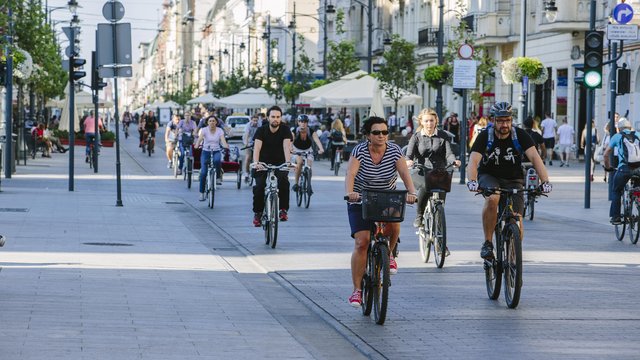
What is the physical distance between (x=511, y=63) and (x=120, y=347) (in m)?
39.0

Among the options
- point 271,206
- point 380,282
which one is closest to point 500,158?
point 380,282

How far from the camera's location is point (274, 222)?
1741cm

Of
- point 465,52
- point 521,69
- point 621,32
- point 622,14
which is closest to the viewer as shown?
point 621,32

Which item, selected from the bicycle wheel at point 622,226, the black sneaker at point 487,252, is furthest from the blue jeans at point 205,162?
the black sneaker at point 487,252

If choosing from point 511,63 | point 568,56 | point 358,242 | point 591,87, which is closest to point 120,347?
point 358,242

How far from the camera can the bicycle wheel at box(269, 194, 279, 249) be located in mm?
17297

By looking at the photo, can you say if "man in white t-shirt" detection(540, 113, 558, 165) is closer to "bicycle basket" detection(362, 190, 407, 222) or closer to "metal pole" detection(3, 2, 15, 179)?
"metal pole" detection(3, 2, 15, 179)

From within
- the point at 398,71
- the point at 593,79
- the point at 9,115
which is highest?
the point at 398,71

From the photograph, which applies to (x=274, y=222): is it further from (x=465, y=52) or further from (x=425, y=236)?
(x=465, y=52)

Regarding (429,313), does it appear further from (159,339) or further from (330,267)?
(330,267)

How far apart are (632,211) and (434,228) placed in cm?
A: 440

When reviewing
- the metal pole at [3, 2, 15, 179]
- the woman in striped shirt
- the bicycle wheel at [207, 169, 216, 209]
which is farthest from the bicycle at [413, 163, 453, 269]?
the metal pole at [3, 2, 15, 179]

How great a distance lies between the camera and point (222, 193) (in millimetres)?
29375

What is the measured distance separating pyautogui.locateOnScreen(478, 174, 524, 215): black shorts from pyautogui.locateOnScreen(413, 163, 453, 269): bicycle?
2346mm
